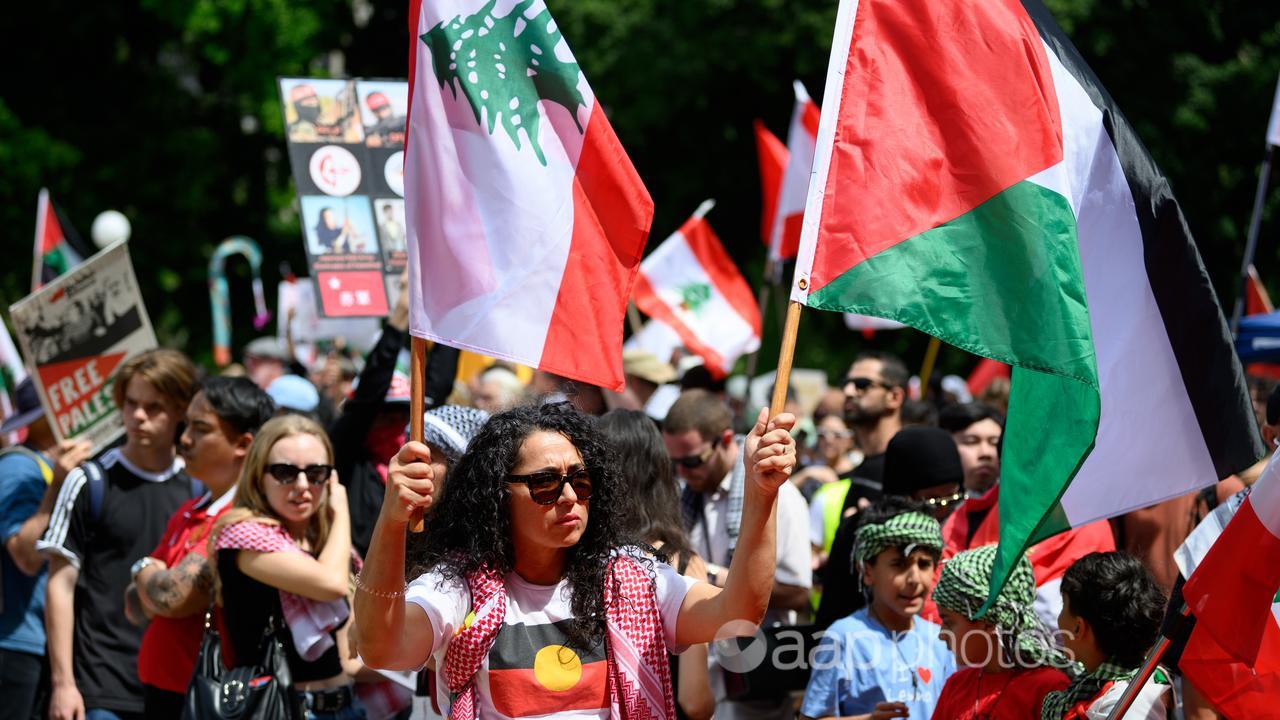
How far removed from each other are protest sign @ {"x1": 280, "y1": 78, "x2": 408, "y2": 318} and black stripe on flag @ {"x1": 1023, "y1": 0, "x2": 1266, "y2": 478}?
3.37 metres

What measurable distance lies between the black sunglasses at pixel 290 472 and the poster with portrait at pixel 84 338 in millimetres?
2200

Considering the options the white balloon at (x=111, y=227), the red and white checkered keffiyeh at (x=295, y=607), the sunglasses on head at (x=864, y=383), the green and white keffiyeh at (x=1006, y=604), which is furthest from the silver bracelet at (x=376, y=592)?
the white balloon at (x=111, y=227)

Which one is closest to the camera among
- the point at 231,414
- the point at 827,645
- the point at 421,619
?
the point at 421,619

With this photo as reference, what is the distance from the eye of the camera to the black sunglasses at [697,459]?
5520mm

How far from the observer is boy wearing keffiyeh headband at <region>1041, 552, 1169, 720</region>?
365cm

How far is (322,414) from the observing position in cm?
873

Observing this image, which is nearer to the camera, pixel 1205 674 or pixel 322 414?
pixel 1205 674

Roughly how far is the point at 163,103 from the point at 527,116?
23990 millimetres

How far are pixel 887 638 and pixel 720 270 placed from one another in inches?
210

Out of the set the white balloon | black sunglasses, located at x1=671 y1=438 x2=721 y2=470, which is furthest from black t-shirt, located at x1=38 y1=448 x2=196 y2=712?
the white balloon

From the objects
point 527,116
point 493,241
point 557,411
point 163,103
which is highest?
point 163,103

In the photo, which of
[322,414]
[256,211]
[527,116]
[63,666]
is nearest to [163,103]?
[256,211]

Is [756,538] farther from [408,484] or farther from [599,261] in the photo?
[599,261]

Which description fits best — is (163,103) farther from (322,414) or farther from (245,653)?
(245,653)
